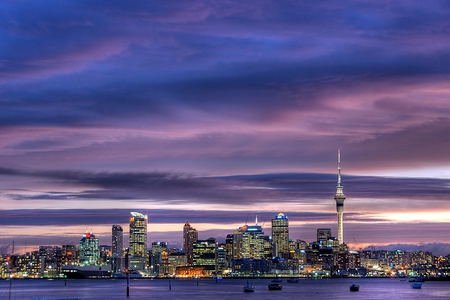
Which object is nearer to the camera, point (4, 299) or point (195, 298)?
point (4, 299)

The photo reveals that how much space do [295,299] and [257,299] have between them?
9889mm

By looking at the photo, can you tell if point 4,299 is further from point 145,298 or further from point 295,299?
point 295,299

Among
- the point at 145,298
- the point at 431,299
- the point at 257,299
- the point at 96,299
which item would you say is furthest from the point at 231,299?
the point at 431,299

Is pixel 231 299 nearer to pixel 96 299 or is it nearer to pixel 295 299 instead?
pixel 295 299

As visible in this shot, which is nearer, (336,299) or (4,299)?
(4,299)

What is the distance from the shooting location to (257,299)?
19725 centimetres

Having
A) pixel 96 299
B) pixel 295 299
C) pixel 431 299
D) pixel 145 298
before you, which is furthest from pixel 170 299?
pixel 431 299

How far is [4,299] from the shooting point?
186m

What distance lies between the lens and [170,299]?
632 ft

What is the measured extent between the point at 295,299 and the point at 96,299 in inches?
2007

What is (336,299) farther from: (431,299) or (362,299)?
(431,299)

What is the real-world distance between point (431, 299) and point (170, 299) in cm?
6775

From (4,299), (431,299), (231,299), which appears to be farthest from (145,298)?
(431,299)

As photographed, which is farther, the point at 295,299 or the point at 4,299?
the point at 295,299
